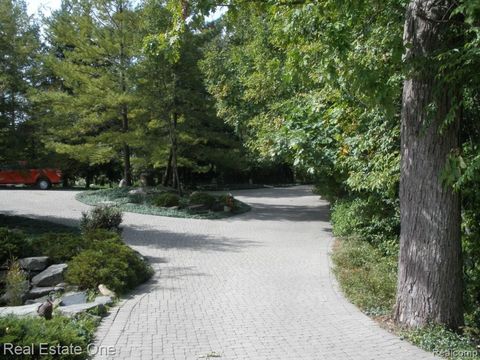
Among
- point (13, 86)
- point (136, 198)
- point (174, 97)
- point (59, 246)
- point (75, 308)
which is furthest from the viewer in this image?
point (174, 97)

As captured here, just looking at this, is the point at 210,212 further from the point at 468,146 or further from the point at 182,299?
the point at 468,146

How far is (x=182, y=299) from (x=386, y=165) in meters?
4.09

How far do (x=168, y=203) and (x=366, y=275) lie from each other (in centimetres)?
1283

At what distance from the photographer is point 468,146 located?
6.72m

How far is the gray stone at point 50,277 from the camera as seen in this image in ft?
28.0

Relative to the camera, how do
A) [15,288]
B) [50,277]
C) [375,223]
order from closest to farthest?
1. [15,288]
2. [50,277]
3. [375,223]

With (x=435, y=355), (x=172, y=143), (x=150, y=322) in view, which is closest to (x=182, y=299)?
(x=150, y=322)

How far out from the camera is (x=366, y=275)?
840 cm

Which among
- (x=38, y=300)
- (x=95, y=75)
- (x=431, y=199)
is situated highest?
(x=95, y=75)

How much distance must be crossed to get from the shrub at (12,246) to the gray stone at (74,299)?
2.71m

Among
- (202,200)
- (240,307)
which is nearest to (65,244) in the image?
(240,307)

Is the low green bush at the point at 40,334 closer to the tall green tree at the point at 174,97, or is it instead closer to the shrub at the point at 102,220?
the shrub at the point at 102,220

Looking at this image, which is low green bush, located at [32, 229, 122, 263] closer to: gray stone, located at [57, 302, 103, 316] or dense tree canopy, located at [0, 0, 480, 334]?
gray stone, located at [57, 302, 103, 316]
